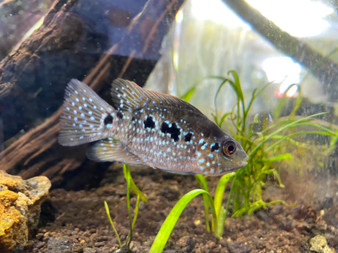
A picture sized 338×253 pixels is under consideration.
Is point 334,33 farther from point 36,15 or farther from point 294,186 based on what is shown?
point 36,15

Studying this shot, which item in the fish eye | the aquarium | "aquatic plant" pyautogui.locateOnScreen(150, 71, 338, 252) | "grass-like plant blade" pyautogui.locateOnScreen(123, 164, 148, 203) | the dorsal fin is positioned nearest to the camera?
the fish eye

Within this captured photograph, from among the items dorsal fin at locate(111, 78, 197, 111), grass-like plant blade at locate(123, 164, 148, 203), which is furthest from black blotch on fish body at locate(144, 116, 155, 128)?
grass-like plant blade at locate(123, 164, 148, 203)

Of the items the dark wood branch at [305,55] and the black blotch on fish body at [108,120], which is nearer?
the black blotch on fish body at [108,120]

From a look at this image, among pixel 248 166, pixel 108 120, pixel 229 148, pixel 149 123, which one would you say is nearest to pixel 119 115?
pixel 108 120

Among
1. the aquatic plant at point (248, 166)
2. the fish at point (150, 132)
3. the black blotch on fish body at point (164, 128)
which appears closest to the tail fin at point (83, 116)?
the fish at point (150, 132)

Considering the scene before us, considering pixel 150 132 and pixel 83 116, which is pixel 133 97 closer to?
pixel 150 132

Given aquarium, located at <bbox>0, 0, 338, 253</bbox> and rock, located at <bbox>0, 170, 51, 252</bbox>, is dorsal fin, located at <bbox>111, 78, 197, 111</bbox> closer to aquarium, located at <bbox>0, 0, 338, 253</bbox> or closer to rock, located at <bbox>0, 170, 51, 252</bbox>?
aquarium, located at <bbox>0, 0, 338, 253</bbox>

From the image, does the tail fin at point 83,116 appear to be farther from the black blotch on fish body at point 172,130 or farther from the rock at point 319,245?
the rock at point 319,245

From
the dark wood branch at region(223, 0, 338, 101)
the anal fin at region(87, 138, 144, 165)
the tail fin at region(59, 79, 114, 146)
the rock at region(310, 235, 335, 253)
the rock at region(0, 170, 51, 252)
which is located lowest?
the rock at region(0, 170, 51, 252)
